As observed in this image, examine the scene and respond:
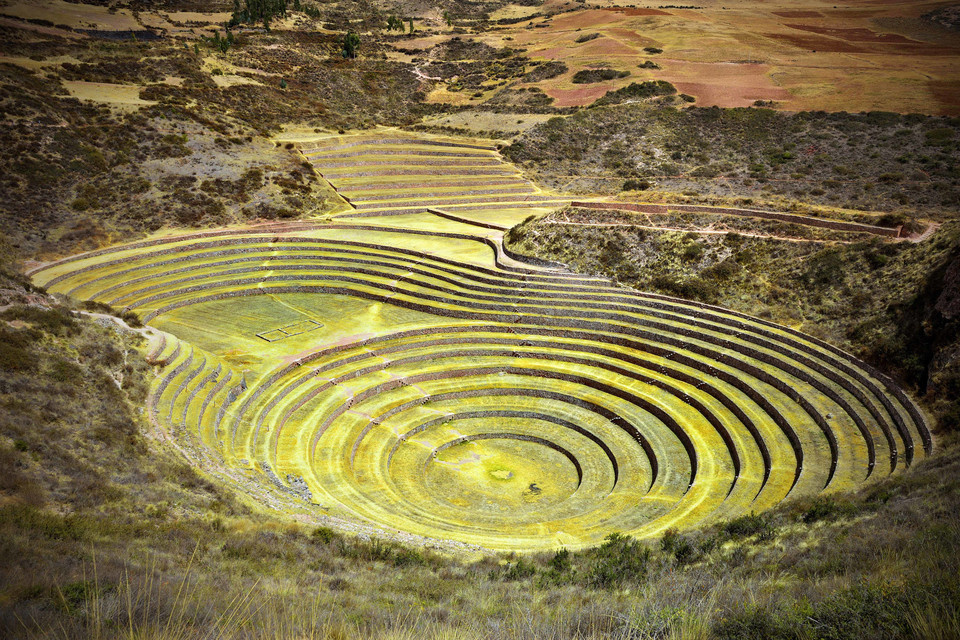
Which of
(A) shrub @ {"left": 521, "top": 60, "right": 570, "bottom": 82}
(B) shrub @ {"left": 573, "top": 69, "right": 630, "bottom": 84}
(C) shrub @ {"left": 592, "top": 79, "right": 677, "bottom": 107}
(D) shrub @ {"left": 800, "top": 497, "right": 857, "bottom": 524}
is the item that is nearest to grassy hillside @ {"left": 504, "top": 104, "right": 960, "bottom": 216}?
(C) shrub @ {"left": 592, "top": 79, "right": 677, "bottom": 107}

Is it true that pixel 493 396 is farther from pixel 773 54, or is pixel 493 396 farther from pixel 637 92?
pixel 773 54

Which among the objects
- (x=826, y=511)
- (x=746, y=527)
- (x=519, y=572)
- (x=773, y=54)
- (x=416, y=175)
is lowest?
(x=519, y=572)

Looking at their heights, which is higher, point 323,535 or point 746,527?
point 746,527

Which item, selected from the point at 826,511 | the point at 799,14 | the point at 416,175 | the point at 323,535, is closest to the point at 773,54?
the point at 799,14

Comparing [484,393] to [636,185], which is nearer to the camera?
[484,393]

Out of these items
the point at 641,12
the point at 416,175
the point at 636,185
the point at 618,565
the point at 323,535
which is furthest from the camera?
the point at 641,12

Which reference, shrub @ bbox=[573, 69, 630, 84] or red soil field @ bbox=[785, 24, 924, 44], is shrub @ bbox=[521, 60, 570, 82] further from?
red soil field @ bbox=[785, 24, 924, 44]

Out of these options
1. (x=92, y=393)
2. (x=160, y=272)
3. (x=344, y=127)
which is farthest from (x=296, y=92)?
(x=92, y=393)
